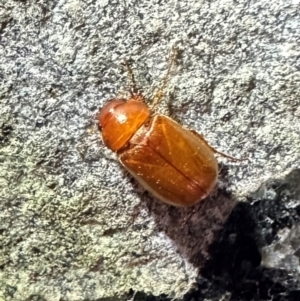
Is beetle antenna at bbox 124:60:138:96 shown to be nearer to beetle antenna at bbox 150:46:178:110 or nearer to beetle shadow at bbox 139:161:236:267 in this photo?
beetle antenna at bbox 150:46:178:110

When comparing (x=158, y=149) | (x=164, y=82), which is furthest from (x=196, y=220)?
(x=164, y=82)

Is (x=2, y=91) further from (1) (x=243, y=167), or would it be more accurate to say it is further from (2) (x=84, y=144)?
(1) (x=243, y=167)

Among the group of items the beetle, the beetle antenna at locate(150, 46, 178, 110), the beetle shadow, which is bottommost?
the beetle shadow

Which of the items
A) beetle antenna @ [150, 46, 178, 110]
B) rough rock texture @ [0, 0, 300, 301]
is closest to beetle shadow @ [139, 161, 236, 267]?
rough rock texture @ [0, 0, 300, 301]

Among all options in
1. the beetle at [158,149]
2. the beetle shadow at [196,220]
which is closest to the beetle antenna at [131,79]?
the beetle at [158,149]

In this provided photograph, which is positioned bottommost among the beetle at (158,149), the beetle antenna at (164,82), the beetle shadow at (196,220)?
the beetle shadow at (196,220)

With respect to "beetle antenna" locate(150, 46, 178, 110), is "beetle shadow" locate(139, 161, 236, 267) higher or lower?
lower

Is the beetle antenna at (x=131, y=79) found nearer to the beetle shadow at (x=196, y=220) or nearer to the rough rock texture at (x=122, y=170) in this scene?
the rough rock texture at (x=122, y=170)
